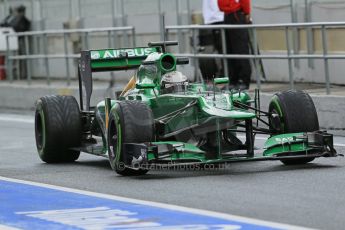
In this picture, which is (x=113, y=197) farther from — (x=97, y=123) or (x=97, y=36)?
(x=97, y=36)

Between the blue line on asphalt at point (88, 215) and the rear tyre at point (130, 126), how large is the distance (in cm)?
101

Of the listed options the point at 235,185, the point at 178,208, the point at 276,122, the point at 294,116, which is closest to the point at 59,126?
the point at 276,122

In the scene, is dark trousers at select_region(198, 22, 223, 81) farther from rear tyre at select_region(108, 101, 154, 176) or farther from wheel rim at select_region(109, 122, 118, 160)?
rear tyre at select_region(108, 101, 154, 176)

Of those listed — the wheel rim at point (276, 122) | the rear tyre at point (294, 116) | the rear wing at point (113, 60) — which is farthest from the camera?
the rear wing at point (113, 60)

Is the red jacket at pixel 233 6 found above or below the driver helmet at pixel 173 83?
above

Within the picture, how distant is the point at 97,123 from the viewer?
13883mm

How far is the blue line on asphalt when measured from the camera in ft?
29.6

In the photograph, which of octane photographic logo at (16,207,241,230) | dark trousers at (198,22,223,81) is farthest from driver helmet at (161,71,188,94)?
dark trousers at (198,22,223,81)

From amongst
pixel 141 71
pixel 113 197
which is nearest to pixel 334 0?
pixel 141 71

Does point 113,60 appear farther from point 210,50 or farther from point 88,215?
point 210,50

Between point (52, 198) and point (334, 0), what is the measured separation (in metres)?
10.3

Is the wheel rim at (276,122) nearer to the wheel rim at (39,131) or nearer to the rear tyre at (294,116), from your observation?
the rear tyre at (294,116)

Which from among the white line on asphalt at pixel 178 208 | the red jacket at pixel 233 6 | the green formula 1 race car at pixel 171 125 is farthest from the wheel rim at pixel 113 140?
the red jacket at pixel 233 6

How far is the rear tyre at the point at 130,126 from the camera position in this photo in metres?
11.9
